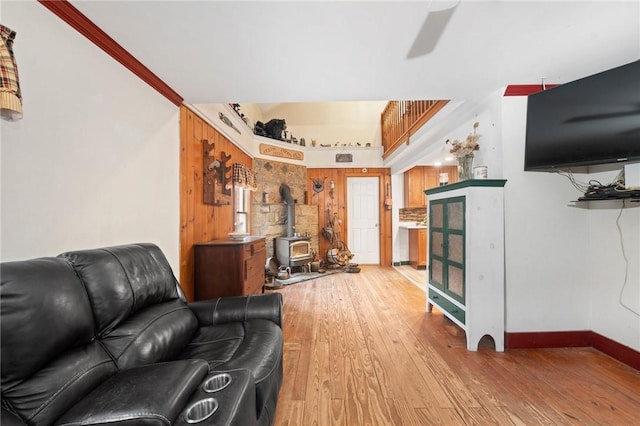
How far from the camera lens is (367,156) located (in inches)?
237

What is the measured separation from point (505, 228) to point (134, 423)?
279 centimetres

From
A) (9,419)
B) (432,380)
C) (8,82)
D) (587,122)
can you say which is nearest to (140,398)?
(9,419)

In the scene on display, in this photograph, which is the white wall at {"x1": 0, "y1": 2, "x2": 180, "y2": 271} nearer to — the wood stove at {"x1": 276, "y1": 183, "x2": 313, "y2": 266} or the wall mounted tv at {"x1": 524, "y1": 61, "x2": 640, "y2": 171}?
the wood stove at {"x1": 276, "y1": 183, "x2": 313, "y2": 266}

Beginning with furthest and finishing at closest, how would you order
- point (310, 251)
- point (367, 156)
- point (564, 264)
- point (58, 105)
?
1. point (367, 156)
2. point (310, 251)
3. point (564, 264)
4. point (58, 105)

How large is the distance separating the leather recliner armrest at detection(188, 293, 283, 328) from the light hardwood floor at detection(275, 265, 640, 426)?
0.53 meters

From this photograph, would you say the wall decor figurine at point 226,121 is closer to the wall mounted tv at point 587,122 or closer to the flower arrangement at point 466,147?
the flower arrangement at point 466,147

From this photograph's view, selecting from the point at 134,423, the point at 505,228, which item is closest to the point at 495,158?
the point at 505,228

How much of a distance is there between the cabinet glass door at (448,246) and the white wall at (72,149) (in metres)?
2.78

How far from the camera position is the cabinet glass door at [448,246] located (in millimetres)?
2391

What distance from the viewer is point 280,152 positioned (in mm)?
5363

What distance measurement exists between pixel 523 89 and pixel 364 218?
4.00 metres

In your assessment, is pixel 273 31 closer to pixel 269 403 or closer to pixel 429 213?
pixel 269 403

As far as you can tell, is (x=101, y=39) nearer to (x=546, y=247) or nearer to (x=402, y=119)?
(x=546, y=247)

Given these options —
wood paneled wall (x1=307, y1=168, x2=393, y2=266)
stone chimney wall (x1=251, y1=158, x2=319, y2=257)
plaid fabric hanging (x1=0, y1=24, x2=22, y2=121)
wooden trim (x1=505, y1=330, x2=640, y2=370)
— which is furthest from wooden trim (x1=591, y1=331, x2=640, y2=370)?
stone chimney wall (x1=251, y1=158, x2=319, y2=257)
